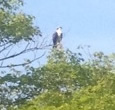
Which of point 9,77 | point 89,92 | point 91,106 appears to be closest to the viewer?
point 91,106

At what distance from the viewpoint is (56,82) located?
20203mm

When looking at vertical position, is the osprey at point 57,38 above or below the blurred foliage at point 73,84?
above

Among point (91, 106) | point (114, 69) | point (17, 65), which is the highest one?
point (17, 65)

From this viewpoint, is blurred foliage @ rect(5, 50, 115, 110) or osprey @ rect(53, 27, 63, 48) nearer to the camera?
blurred foliage @ rect(5, 50, 115, 110)

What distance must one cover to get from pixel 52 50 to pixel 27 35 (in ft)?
3.53

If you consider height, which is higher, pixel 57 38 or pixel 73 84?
pixel 57 38

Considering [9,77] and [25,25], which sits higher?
[25,25]

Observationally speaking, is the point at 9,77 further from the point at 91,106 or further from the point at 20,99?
the point at 91,106

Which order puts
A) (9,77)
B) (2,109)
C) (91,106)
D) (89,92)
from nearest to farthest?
1. (91,106)
2. (89,92)
3. (2,109)
4. (9,77)

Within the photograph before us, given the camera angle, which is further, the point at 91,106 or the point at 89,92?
the point at 89,92

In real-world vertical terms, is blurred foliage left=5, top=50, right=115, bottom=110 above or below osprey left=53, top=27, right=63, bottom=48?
below

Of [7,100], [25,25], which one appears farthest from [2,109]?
[25,25]

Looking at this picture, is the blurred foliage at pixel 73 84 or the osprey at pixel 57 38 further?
the osprey at pixel 57 38

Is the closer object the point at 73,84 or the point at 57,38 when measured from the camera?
the point at 73,84
